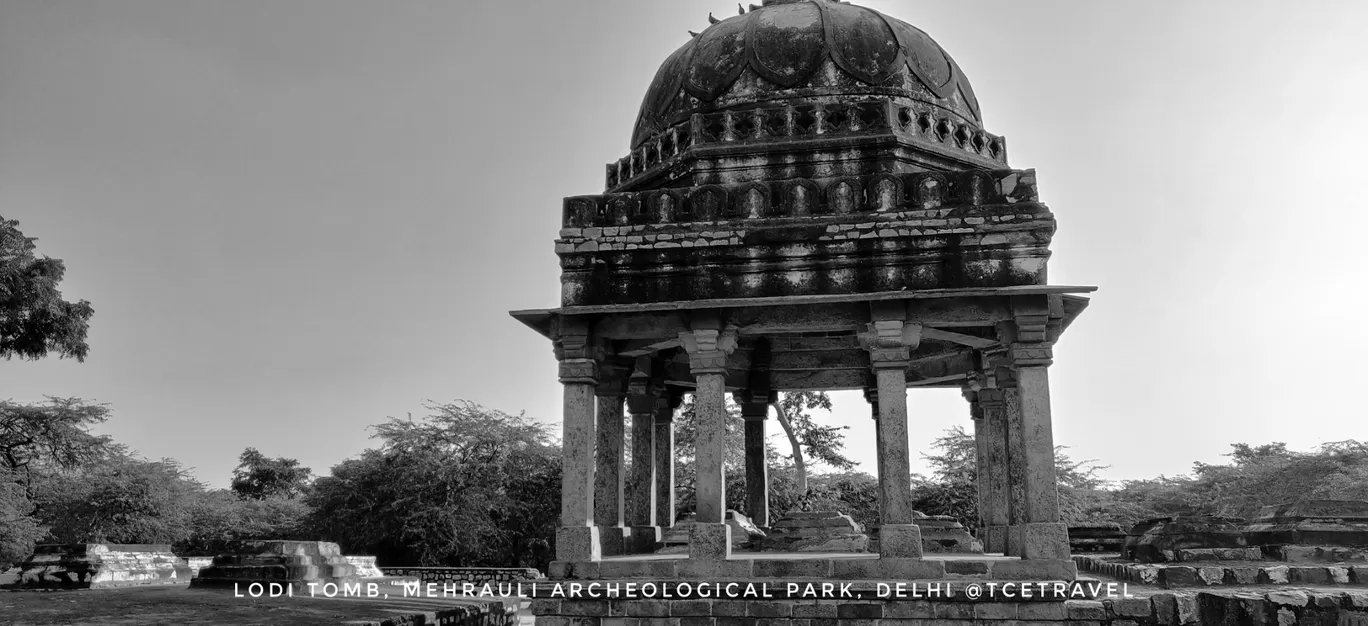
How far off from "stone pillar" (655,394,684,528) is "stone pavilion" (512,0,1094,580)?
0.83 meters

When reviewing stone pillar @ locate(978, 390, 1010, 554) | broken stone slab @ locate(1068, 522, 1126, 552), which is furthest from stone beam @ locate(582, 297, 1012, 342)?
broken stone slab @ locate(1068, 522, 1126, 552)

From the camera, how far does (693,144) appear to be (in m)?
11.2

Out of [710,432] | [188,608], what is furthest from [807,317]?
[188,608]

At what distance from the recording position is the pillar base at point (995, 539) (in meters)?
11.3

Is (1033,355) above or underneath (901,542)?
above

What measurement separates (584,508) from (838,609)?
2.75 metres

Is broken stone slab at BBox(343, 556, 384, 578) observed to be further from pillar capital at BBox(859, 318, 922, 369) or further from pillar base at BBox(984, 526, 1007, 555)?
pillar base at BBox(984, 526, 1007, 555)

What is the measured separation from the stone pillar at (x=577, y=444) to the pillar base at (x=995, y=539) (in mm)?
4911

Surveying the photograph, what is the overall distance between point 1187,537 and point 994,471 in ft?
8.78

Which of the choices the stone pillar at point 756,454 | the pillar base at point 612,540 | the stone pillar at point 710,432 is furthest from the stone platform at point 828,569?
the stone pillar at point 756,454

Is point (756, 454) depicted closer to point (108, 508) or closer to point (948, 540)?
point (948, 540)

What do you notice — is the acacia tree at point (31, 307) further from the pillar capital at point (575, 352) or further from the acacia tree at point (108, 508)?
the pillar capital at point (575, 352)

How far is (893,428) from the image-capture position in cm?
927

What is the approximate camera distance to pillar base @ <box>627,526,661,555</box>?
12.1 m
